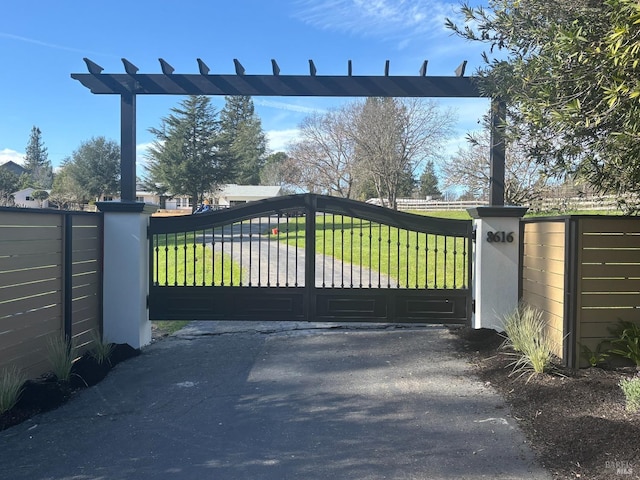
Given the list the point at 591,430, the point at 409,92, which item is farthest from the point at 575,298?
the point at 409,92

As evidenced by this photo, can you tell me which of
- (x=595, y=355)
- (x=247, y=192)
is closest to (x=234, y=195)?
(x=247, y=192)

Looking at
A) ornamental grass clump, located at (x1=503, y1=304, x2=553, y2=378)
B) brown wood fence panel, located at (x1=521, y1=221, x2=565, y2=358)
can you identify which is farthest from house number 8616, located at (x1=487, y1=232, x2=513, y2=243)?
ornamental grass clump, located at (x1=503, y1=304, x2=553, y2=378)

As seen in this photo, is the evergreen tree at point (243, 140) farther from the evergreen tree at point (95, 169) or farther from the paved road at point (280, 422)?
the paved road at point (280, 422)

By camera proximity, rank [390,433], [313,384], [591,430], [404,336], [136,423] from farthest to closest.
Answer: [404,336]
[313,384]
[136,423]
[390,433]
[591,430]

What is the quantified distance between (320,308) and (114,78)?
4136 mm

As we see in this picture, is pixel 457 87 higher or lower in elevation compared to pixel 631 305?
higher

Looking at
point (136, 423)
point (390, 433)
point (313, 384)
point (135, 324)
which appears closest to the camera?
point (390, 433)

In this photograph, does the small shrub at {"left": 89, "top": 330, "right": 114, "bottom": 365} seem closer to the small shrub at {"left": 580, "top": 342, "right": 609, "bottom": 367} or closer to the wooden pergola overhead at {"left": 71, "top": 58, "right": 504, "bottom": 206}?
the wooden pergola overhead at {"left": 71, "top": 58, "right": 504, "bottom": 206}

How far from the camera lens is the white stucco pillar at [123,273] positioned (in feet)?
20.8

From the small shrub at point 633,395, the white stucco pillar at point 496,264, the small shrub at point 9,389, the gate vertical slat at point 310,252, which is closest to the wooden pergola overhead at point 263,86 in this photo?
the white stucco pillar at point 496,264

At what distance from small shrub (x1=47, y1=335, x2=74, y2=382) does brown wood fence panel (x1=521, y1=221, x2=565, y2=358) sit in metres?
5.20

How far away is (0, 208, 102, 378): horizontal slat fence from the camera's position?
4555mm

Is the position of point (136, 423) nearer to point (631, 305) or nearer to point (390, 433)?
point (390, 433)

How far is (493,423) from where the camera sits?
4047 mm
